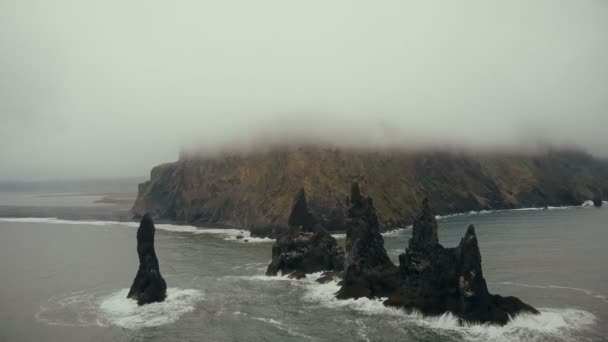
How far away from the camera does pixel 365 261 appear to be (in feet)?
234

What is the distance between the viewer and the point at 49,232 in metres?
171

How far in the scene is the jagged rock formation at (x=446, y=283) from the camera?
56125 mm

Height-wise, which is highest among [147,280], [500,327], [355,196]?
[355,196]

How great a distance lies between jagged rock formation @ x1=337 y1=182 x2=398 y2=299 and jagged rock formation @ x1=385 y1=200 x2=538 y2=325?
319 centimetres

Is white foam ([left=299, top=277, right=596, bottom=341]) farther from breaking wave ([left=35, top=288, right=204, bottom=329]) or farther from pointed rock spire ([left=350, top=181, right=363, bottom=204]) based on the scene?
breaking wave ([left=35, top=288, right=204, bottom=329])

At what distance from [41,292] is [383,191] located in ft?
455

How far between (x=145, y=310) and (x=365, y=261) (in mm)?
33754

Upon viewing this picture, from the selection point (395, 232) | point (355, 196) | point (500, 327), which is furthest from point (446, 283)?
point (395, 232)

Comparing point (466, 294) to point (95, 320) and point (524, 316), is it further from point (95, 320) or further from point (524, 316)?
point (95, 320)

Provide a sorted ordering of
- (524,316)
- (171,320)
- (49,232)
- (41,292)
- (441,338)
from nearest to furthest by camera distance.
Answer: (441,338) < (524,316) < (171,320) < (41,292) < (49,232)

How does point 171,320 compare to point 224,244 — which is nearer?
point 171,320

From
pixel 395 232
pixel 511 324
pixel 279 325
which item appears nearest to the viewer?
pixel 511 324

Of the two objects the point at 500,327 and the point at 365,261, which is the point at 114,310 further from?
the point at 500,327

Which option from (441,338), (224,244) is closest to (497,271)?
(441,338)
